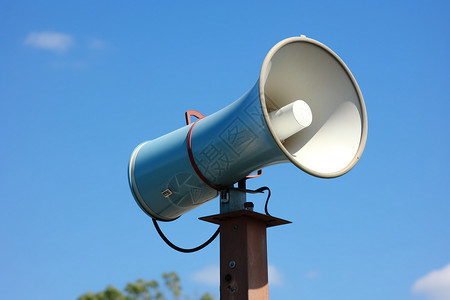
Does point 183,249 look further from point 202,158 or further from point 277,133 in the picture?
point 277,133

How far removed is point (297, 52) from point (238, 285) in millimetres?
1883

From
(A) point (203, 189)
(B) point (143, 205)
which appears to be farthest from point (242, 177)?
(B) point (143, 205)

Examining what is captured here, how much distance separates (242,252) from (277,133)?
0.98 metres

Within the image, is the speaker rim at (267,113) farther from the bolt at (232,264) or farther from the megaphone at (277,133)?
the bolt at (232,264)

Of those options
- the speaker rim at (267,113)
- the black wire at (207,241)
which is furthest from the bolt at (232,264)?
the speaker rim at (267,113)

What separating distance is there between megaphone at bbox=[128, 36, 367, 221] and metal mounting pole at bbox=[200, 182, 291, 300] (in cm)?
28

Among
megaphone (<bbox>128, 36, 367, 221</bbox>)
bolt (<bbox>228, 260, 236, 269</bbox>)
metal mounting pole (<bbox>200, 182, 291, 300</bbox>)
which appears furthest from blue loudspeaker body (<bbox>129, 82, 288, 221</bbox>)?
bolt (<bbox>228, 260, 236, 269</bbox>)

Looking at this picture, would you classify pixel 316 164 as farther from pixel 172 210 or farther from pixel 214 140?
pixel 172 210

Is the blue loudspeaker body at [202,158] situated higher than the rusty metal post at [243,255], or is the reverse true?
the blue loudspeaker body at [202,158]

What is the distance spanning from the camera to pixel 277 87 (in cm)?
468

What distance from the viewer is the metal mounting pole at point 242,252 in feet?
14.7

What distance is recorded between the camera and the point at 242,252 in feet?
15.0

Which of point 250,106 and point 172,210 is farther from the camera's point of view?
point 172,210

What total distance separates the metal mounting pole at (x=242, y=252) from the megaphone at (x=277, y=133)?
0.91 ft
